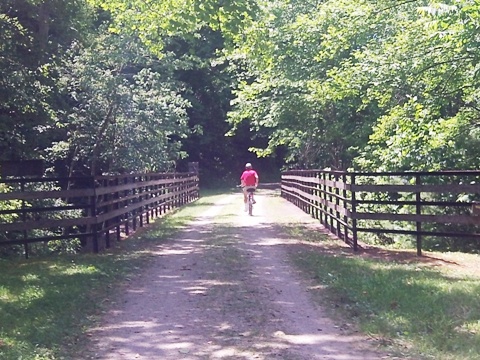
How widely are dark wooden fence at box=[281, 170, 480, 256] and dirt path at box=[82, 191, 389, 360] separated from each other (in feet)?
6.10

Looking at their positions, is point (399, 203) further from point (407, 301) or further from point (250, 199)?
point (250, 199)

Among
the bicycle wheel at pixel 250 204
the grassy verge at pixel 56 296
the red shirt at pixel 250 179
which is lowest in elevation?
the grassy verge at pixel 56 296

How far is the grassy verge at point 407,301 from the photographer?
254 inches

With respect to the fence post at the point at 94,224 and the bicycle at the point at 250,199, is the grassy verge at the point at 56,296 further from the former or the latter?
the bicycle at the point at 250,199

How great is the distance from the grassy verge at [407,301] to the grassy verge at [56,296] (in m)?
2.88

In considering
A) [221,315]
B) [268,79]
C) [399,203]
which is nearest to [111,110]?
[268,79]

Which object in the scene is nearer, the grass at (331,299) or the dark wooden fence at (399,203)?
the grass at (331,299)

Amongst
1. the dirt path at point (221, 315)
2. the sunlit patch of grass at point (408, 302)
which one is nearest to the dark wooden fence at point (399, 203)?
the sunlit patch of grass at point (408, 302)

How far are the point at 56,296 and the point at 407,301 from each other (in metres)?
4.35

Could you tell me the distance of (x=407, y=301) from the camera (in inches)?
317

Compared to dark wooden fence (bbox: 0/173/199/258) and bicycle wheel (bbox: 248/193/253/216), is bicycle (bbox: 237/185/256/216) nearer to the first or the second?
bicycle wheel (bbox: 248/193/253/216)

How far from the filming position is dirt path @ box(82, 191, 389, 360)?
6.30 meters

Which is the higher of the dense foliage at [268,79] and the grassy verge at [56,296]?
the dense foliage at [268,79]

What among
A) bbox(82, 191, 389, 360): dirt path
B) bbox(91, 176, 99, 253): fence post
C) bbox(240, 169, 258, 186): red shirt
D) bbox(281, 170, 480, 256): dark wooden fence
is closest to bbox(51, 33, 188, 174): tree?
bbox(240, 169, 258, 186): red shirt
